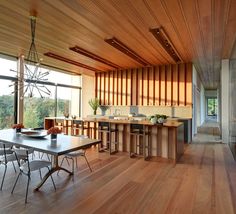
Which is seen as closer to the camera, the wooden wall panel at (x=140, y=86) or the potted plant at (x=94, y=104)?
the wooden wall panel at (x=140, y=86)

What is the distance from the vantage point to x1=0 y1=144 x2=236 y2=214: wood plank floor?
8.16ft

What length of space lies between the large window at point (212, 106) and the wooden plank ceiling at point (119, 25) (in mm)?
15410

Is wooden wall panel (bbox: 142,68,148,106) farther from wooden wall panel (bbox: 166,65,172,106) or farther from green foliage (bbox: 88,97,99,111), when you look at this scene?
green foliage (bbox: 88,97,99,111)

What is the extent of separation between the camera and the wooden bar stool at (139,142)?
4945 mm

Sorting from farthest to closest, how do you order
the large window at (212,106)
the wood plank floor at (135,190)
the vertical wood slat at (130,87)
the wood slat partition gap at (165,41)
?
the large window at (212,106)
the vertical wood slat at (130,87)
the wood slat partition gap at (165,41)
the wood plank floor at (135,190)

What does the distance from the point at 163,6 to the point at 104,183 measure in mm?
3168

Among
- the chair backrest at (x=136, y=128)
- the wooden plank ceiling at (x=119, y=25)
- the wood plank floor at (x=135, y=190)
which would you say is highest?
the wooden plank ceiling at (x=119, y=25)

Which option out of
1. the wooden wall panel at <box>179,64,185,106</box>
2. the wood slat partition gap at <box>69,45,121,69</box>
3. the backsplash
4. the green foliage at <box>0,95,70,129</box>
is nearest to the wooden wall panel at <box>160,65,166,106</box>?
the backsplash

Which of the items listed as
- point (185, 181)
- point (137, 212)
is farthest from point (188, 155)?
point (137, 212)

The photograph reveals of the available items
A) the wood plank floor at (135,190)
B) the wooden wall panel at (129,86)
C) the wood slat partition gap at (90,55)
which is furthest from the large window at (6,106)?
the wooden wall panel at (129,86)

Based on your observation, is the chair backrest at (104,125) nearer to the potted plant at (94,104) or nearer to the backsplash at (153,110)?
the backsplash at (153,110)

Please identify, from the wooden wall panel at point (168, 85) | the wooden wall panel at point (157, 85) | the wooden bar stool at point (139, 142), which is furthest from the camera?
the wooden wall panel at point (157, 85)

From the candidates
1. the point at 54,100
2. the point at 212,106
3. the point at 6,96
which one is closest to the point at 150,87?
the point at 54,100

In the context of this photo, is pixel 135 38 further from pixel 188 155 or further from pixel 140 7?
pixel 188 155
